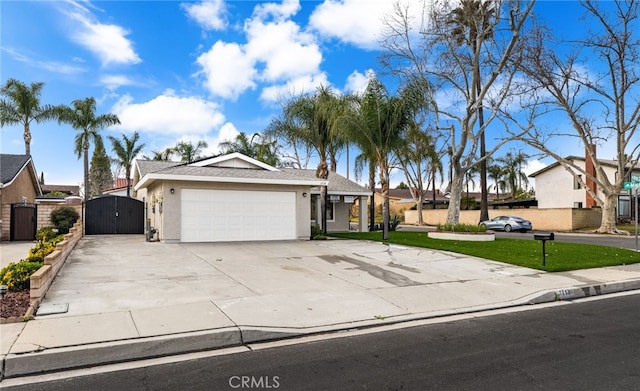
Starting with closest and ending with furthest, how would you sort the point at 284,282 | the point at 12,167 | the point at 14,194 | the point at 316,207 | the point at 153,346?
the point at 153,346
the point at 284,282
the point at 14,194
the point at 12,167
the point at 316,207

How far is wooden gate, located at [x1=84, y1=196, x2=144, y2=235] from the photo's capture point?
2259 cm

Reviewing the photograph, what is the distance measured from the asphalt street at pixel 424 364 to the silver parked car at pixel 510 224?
26762 mm

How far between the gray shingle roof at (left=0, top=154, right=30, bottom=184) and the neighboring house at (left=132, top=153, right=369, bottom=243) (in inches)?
315

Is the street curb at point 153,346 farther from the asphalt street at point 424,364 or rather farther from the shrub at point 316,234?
the shrub at point 316,234

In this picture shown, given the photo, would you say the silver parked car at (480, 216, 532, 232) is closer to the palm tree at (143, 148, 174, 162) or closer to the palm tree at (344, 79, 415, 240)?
the palm tree at (344, 79, 415, 240)

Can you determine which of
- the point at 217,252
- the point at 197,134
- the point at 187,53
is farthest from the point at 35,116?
the point at 217,252

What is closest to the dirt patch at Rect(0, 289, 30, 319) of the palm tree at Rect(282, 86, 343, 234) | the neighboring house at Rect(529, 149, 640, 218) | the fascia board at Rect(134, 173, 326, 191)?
the fascia board at Rect(134, 173, 326, 191)

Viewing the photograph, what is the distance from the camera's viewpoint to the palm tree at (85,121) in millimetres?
33188

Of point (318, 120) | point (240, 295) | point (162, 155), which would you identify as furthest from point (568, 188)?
point (240, 295)

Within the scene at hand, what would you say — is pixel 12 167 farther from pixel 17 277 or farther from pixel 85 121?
pixel 17 277

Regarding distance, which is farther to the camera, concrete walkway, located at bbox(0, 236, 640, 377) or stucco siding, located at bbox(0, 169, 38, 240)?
stucco siding, located at bbox(0, 169, 38, 240)

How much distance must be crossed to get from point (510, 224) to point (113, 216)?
27.2 meters

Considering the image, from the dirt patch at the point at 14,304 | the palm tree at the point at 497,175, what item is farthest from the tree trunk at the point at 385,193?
the palm tree at the point at 497,175

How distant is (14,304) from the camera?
682 centimetres
